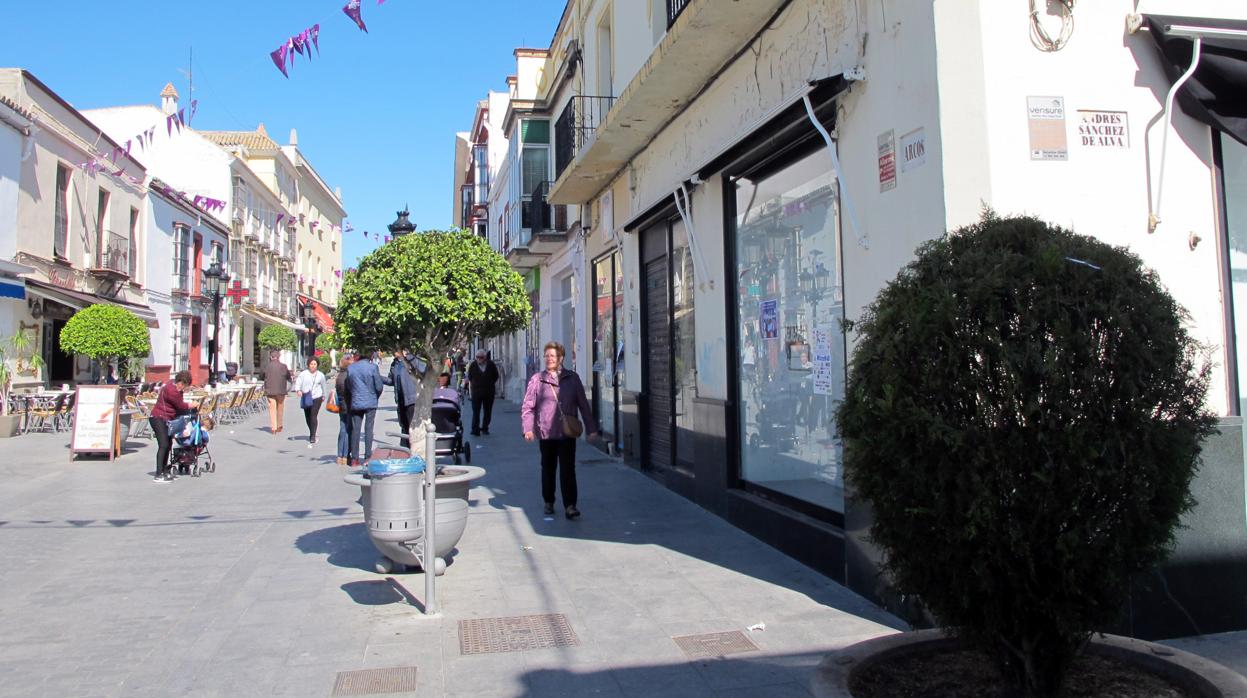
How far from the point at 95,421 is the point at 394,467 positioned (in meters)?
9.80

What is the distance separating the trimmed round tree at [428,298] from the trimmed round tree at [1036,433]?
13.1ft

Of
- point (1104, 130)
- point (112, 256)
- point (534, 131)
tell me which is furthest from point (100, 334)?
point (1104, 130)

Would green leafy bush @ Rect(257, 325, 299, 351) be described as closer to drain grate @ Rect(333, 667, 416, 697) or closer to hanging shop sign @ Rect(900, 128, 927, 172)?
drain grate @ Rect(333, 667, 416, 697)

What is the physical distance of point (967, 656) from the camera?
318cm

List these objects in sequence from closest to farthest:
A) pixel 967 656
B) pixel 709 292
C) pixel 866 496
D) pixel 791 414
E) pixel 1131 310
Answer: pixel 1131 310 < pixel 866 496 < pixel 967 656 < pixel 791 414 < pixel 709 292

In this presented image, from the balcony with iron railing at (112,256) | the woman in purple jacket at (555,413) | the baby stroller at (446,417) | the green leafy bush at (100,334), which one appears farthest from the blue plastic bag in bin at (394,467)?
the balcony with iron railing at (112,256)

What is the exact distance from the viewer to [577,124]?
13.3 m

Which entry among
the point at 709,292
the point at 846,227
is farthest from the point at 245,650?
the point at 709,292

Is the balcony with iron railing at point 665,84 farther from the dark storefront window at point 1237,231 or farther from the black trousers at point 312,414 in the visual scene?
the black trousers at point 312,414

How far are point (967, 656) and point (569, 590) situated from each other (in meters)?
3.04

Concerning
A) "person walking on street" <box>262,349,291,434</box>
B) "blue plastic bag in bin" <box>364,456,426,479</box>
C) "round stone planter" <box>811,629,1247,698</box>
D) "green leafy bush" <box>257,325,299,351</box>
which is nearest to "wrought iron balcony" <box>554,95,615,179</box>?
"blue plastic bag in bin" <box>364,456,426,479</box>

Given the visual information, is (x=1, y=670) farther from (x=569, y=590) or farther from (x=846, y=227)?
(x=846, y=227)

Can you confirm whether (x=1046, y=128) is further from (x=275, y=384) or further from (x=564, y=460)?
(x=275, y=384)

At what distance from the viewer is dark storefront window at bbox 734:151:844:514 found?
6203mm
